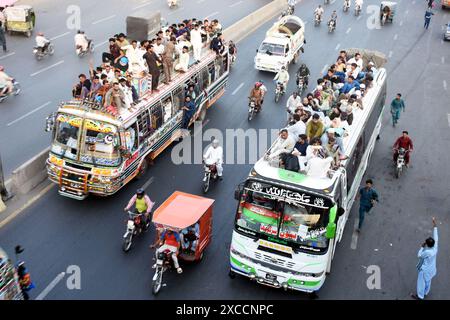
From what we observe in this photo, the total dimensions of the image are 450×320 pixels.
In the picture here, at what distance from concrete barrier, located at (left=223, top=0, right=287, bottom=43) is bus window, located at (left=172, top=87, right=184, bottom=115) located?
535 inches

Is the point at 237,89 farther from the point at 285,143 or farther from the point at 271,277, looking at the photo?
the point at 271,277

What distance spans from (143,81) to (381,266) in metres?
8.85

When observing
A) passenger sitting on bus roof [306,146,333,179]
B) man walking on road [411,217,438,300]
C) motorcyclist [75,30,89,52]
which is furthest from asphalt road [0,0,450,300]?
motorcyclist [75,30,89,52]

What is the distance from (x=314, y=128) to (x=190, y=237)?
178 inches

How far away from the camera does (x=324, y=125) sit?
50.9ft

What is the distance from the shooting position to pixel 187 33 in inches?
890

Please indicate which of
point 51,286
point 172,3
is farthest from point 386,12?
point 51,286

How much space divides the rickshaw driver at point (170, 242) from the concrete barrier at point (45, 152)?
5630 millimetres

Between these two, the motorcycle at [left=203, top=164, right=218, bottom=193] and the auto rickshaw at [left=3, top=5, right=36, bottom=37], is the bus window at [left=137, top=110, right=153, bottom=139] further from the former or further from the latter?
the auto rickshaw at [left=3, top=5, right=36, bottom=37]

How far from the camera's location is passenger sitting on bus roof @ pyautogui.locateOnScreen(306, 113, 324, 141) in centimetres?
1518

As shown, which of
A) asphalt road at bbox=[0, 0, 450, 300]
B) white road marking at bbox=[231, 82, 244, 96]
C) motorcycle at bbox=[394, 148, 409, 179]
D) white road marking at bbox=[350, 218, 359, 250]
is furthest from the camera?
white road marking at bbox=[231, 82, 244, 96]

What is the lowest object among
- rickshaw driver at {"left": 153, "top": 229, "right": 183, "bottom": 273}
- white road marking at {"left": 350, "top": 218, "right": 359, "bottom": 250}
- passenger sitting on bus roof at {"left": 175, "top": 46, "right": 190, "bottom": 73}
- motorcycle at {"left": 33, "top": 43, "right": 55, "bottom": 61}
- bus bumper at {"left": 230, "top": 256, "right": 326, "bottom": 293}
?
white road marking at {"left": 350, "top": 218, "right": 359, "bottom": 250}
